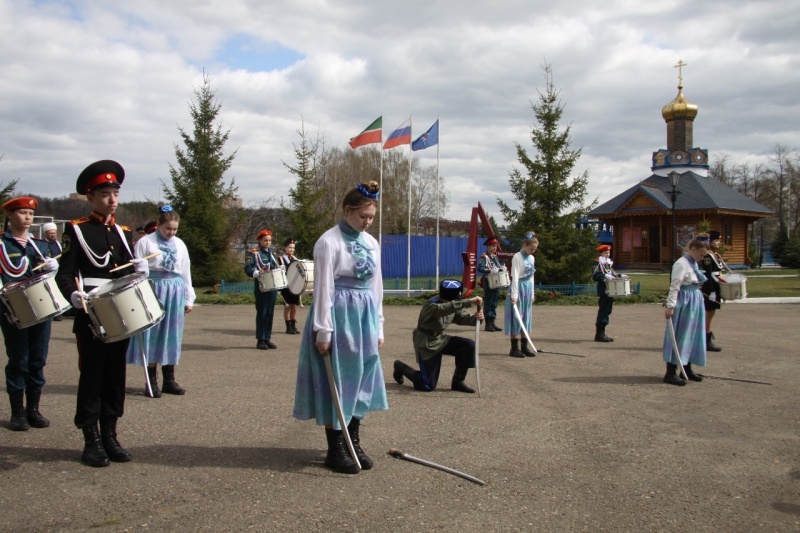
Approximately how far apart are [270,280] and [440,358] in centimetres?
468

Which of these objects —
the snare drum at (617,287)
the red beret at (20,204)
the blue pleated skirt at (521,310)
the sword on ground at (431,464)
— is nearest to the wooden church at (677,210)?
the snare drum at (617,287)

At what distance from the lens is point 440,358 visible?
8.16 metres

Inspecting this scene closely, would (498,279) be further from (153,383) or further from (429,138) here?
(429,138)

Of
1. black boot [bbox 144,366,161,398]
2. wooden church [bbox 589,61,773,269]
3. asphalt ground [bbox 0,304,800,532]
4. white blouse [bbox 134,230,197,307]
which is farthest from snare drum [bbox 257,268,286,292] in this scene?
wooden church [bbox 589,61,773,269]

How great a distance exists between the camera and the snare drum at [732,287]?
38.3ft

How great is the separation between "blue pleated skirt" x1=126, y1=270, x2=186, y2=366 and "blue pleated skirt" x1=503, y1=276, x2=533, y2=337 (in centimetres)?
541

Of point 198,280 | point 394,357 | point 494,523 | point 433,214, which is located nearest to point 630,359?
point 394,357

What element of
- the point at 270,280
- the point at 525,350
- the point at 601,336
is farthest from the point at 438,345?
the point at 601,336

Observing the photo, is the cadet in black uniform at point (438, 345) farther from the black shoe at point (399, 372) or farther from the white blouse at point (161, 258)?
the white blouse at point (161, 258)

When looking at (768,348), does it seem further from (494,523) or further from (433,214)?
(433,214)

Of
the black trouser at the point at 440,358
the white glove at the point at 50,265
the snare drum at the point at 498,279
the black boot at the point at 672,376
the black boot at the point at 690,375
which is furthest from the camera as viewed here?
the snare drum at the point at 498,279

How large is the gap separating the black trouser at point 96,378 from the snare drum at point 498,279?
10.5m

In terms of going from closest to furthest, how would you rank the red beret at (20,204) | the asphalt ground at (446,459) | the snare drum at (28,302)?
the asphalt ground at (446,459), the snare drum at (28,302), the red beret at (20,204)

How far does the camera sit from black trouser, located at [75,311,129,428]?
5.12m
